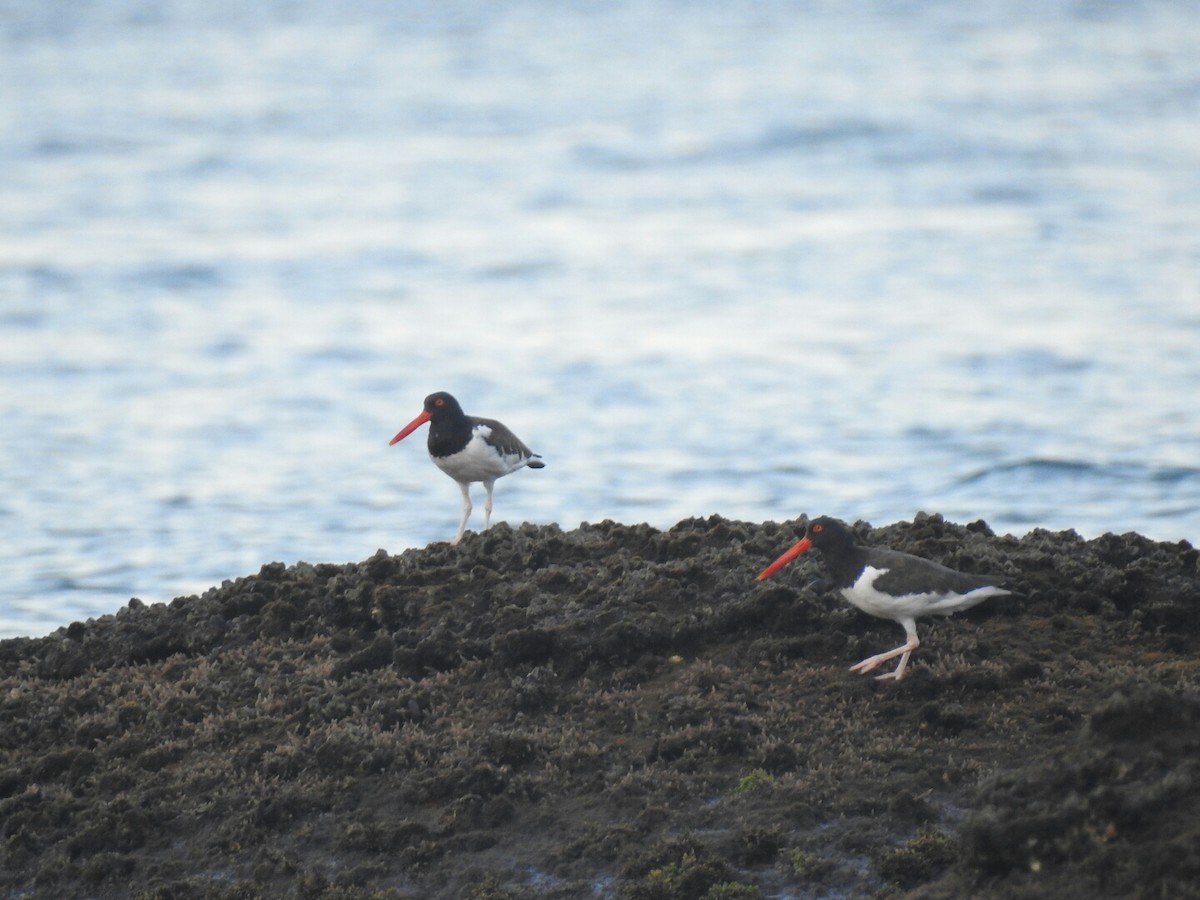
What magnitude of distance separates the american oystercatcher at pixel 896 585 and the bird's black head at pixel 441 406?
4.31 meters

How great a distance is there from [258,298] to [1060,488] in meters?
17.7

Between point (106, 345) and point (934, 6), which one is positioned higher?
point (934, 6)

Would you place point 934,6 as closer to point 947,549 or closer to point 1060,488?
point 1060,488

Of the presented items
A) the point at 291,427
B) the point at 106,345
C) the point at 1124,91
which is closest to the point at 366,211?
the point at 106,345

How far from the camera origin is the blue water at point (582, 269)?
71.8 ft

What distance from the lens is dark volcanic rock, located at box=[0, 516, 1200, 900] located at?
23.3 ft

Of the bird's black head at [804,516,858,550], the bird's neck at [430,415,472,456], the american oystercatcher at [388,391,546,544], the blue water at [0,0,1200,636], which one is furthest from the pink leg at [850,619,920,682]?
the blue water at [0,0,1200,636]

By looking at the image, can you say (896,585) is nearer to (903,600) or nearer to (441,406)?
(903,600)

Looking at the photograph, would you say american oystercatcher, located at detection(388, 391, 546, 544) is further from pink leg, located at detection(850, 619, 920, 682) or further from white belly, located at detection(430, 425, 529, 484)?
pink leg, located at detection(850, 619, 920, 682)

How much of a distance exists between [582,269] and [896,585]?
83.9ft

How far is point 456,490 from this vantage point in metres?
22.5

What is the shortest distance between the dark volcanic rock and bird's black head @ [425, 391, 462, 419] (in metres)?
2.15

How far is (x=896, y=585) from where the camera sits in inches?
344

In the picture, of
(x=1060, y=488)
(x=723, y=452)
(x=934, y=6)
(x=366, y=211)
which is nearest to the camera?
(x=1060, y=488)
